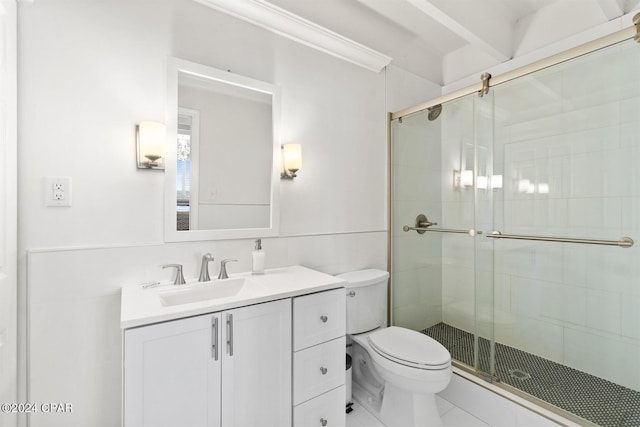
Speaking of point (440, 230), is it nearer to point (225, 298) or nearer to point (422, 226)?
point (422, 226)

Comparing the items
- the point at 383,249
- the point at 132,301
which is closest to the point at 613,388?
the point at 383,249

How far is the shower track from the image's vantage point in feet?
4.68

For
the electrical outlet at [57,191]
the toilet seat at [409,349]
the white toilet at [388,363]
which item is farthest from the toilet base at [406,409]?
the electrical outlet at [57,191]

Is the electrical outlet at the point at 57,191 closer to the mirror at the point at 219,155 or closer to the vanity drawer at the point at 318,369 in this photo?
the mirror at the point at 219,155

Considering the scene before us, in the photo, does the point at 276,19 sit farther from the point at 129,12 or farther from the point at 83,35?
the point at 83,35

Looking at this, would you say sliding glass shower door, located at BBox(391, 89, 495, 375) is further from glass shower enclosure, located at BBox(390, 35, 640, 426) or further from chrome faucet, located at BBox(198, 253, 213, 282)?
chrome faucet, located at BBox(198, 253, 213, 282)

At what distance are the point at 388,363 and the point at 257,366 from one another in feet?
2.42

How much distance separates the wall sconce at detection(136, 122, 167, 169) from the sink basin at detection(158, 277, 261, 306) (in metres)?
0.59

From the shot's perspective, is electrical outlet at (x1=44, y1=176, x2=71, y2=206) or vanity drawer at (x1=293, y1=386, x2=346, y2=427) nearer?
electrical outlet at (x1=44, y1=176, x2=71, y2=206)

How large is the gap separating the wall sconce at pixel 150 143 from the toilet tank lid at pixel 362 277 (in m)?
1.23

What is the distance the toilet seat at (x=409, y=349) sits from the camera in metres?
1.48

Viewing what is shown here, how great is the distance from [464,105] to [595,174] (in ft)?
2.72

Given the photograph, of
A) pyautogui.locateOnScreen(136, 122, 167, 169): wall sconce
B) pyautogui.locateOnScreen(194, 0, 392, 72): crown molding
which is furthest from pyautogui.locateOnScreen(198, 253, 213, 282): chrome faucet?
pyautogui.locateOnScreen(194, 0, 392, 72): crown molding

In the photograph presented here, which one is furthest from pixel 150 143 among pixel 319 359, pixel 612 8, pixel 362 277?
pixel 612 8
